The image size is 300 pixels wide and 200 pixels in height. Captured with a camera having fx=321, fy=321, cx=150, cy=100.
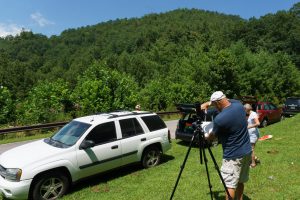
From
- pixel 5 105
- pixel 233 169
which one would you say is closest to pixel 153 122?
pixel 233 169

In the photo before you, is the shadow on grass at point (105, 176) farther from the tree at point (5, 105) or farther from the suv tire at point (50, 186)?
the tree at point (5, 105)

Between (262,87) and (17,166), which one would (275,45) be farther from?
(17,166)

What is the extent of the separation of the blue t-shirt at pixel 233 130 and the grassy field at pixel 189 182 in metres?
1.99

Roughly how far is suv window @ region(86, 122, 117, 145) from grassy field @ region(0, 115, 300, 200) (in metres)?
1.15

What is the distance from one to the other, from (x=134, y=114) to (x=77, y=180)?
280cm

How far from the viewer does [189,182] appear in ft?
26.3

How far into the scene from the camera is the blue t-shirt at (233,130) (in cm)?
509

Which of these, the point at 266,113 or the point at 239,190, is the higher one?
the point at 239,190

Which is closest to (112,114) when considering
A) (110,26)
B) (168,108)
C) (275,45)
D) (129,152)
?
(129,152)

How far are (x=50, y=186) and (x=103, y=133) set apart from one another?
2021mm

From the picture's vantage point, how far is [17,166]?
23.6 ft

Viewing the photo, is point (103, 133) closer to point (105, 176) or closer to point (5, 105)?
point (105, 176)

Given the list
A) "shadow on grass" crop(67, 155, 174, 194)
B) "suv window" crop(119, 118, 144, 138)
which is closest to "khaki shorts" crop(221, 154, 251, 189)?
"shadow on grass" crop(67, 155, 174, 194)

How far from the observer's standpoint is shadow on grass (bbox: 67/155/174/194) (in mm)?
8484
